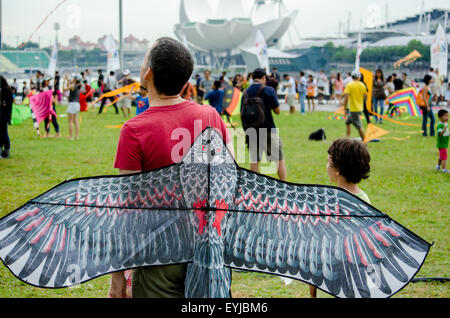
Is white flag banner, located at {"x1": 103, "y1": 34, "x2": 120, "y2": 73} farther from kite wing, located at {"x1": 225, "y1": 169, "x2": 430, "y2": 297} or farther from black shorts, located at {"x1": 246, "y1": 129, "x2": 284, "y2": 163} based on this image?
kite wing, located at {"x1": 225, "y1": 169, "x2": 430, "y2": 297}

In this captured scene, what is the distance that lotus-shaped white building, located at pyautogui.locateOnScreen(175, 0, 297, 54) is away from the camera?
85000 mm

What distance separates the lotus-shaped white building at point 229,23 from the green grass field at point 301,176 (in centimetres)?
7208

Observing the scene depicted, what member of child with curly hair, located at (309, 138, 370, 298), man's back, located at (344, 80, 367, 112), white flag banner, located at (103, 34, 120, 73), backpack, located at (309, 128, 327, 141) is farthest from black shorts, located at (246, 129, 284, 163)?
white flag banner, located at (103, 34, 120, 73)

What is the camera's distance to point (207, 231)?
1.66m

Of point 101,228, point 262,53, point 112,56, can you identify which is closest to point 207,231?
point 101,228

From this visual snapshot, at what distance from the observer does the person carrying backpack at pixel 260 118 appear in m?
6.24

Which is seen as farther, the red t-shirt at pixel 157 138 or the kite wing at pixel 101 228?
the red t-shirt at pixel 157 138

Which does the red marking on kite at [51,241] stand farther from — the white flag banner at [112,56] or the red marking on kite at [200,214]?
the white flag banner at [112,56]

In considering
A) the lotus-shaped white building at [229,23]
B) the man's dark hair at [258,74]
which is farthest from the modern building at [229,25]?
the man's dark hair at [258,74]

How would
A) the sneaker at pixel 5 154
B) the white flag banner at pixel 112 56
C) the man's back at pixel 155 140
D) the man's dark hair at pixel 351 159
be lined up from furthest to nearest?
the white flag banner at pixel 112 56 → the sneaker at pixel 5 154 → the man's dark hair at pixel 351 159 → the man's back at pixel 155 140

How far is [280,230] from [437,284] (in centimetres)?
282

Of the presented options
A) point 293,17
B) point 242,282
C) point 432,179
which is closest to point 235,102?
point 432,179

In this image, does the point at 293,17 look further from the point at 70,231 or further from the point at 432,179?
the point at 70,231

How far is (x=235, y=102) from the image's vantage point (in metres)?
15.9
